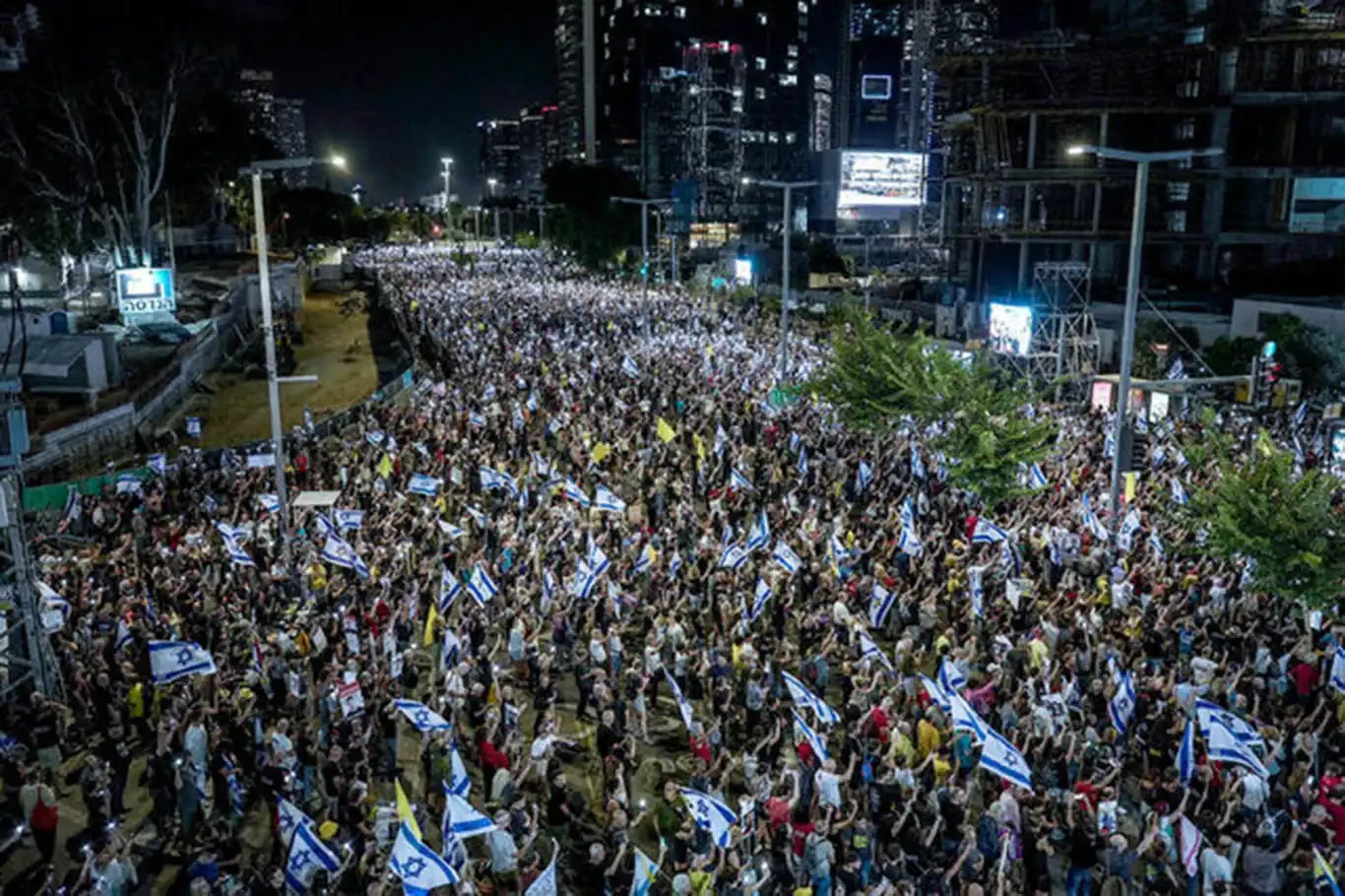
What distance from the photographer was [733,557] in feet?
58.4

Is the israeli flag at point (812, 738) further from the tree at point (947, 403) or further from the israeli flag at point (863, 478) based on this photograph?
the israeli flag at point (863, 478)

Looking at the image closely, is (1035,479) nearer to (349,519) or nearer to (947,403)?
(947,403)

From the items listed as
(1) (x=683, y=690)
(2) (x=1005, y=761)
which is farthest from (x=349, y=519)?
(2) (x=1005, y=761)

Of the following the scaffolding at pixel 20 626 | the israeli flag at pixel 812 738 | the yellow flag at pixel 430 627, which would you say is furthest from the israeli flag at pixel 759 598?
the scaffolding at pixel 20 626

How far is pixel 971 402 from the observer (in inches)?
903

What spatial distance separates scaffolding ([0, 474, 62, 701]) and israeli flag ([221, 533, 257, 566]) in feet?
10.5

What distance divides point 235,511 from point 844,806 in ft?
50.6

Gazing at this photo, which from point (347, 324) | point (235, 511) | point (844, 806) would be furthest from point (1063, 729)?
point (347, 324)

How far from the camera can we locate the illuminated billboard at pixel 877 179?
86812 mm

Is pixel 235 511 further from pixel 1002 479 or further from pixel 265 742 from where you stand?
pixel 1002 479

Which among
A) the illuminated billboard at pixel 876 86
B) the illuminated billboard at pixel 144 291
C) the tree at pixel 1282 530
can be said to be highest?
the illuminated billboard at pixel 876 86

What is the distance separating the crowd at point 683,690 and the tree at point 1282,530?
31.7 inches

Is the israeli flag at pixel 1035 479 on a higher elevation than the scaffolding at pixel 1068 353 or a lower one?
lower

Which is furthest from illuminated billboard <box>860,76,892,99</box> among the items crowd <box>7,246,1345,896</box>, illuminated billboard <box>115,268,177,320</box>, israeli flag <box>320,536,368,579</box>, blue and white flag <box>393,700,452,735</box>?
blue and white flag <box>393,700,452,735</box>
